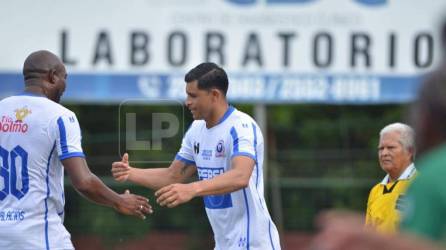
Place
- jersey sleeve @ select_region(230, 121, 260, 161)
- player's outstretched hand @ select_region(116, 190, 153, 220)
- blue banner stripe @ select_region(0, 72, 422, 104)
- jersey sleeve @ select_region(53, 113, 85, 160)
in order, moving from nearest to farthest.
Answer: jersey sleeve @ select_region(53, 113, 85, 160) → player's outstretched hand @ select_region(116, 190, 153, 220) → jersey sleeve @ select_region(230, 121, 260, 161) → blue banner stripe @ select_region(0, 72, 422, 104)

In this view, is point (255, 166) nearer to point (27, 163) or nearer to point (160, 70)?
point (27, 163)

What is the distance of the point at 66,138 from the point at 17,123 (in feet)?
0.96

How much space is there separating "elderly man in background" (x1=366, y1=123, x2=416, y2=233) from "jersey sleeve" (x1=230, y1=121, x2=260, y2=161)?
2.84 ft

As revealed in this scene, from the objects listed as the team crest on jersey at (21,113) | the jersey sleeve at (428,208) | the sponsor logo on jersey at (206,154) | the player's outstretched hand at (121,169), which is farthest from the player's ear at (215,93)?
the jersey sleeve at (428,208)

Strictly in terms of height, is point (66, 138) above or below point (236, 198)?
above

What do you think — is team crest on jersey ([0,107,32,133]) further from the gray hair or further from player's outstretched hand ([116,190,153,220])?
the gray hair

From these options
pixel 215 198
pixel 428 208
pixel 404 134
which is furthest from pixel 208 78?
pixel 428 208

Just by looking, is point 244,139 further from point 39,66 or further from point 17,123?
point 17,123

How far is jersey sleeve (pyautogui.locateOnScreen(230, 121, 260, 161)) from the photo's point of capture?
6.70 meters

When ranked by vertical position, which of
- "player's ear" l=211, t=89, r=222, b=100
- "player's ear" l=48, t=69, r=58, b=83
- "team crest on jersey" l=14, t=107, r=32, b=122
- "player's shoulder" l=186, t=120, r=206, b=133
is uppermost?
"player's ear" l=48, t=69, r=58, b=83

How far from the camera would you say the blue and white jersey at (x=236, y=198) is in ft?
22.5

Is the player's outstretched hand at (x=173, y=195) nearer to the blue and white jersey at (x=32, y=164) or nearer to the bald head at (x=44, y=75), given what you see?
the blue and white jersey at (x=32, y=164)

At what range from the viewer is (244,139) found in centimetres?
679

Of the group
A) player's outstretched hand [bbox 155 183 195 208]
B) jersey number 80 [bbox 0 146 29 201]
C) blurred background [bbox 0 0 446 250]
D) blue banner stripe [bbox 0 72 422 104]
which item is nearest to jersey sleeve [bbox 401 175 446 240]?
player's outstretched hand [bbox 155 183 195 208]
